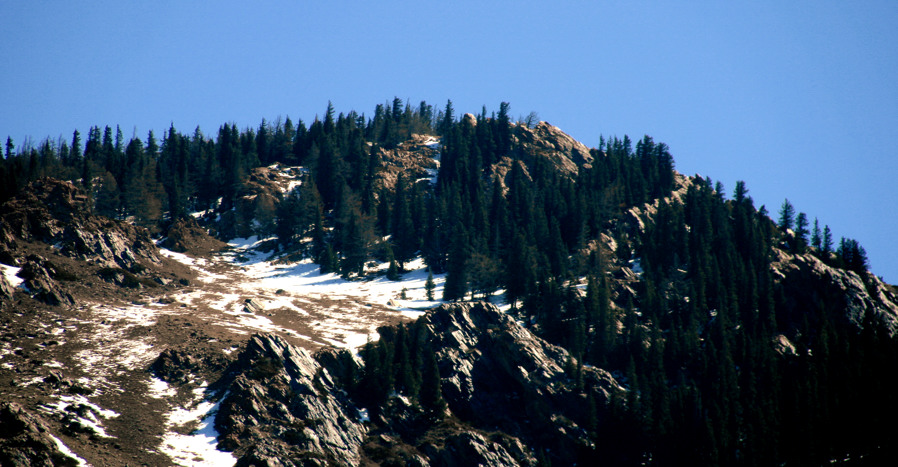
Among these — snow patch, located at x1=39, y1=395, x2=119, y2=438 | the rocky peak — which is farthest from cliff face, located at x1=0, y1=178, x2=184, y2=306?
the rocky peak

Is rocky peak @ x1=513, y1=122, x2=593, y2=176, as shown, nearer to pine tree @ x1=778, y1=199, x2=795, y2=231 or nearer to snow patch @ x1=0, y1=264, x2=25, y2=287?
pine tree @ x1=778, y1=199, x2=795, y2=231

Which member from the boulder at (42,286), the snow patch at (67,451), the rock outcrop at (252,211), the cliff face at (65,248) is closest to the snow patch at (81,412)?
the snow patch at (67,451)

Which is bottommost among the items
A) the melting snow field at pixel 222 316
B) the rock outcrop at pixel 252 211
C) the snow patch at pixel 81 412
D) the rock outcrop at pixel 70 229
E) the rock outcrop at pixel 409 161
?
the snow patch at pixel 81 412

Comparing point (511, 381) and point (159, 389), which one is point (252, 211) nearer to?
point (159, 389)

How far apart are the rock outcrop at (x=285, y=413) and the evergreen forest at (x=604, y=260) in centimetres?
430

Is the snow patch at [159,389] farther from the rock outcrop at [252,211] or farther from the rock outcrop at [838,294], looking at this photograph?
the rock outcrop at [838,294]

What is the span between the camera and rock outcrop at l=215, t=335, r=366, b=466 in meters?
57.0

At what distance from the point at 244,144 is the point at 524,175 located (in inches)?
2911

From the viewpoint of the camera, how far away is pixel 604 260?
107 metres

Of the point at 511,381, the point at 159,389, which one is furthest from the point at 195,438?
the point at 511,381

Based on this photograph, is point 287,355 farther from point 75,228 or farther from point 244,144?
point 244,144

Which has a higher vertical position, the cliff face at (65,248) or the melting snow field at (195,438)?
the cliff face at (65,248)

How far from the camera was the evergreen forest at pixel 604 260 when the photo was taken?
73.9 metres

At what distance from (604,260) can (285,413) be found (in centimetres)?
6127
